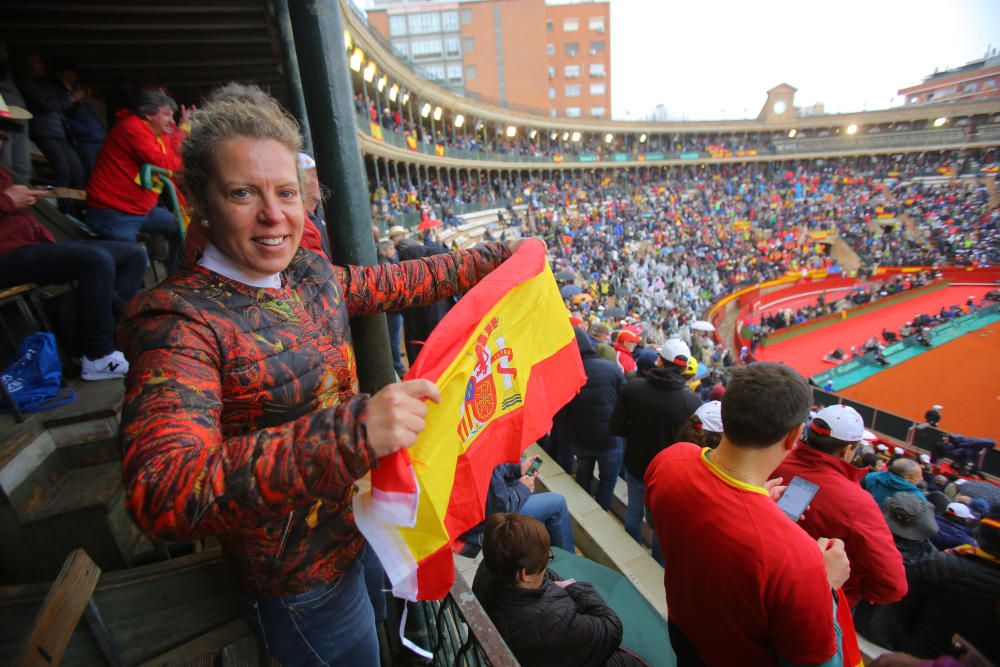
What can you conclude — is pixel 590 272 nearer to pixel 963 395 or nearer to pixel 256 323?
pixel 963 395

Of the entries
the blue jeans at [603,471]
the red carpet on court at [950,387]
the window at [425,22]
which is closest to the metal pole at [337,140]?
the blue jeans at [603,471]

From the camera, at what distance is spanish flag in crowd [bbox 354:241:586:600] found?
45.8 inches

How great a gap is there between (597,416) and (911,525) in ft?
7.38

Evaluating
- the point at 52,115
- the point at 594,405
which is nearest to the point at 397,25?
the point at 52,115

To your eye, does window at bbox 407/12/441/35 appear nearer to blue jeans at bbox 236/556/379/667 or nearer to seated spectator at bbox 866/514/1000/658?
seated spectator at bbox 866/514/1000/658

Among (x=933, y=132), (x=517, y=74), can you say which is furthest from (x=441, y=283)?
(x=933, y=132)

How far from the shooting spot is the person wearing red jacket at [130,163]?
2.86 meters

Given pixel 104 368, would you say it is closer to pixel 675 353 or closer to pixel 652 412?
pixel 652 412

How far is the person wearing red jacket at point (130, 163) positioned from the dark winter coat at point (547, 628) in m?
3.17

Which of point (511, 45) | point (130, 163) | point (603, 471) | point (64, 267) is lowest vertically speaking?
point (603, 471)

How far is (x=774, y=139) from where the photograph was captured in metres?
47.6

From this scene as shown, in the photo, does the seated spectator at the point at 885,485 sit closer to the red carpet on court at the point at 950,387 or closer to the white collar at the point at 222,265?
the white collar at the point at 222,265

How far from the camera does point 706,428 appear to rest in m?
3.19

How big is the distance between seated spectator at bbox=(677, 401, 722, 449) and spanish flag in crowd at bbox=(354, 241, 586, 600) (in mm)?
1473
